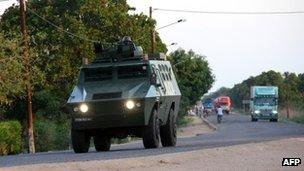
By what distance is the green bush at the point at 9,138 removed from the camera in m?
34.4

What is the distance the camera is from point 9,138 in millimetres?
35219

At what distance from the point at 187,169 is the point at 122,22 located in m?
36.2

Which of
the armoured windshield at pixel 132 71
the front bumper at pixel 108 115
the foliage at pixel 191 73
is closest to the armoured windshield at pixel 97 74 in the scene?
the armoured windshield at pixel 132 71

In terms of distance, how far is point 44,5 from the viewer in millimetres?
52156

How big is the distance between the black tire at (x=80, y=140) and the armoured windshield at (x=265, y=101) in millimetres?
46027

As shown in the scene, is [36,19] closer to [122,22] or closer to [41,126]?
[122,22]

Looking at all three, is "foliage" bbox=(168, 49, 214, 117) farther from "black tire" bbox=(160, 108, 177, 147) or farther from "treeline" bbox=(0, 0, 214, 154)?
"black tire" bbox=(160, 108, 177, 147)

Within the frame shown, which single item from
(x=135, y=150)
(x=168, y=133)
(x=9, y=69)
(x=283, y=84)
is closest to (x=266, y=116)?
(x=9, y=69)

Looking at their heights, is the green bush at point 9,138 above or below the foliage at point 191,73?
below

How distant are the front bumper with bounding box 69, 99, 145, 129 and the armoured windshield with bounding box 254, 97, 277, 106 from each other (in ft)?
154

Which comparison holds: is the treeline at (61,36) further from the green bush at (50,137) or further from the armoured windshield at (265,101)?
the armoured windshield at (265,101)

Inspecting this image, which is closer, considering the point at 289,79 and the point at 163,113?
the point at 163,113

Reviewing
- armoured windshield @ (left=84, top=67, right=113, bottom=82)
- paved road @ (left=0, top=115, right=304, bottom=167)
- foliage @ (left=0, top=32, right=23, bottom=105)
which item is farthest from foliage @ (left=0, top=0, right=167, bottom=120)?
armoured windshield @ (left=84, top=67, right=113, bottom=82)

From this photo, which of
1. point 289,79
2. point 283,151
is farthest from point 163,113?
point 289,79
